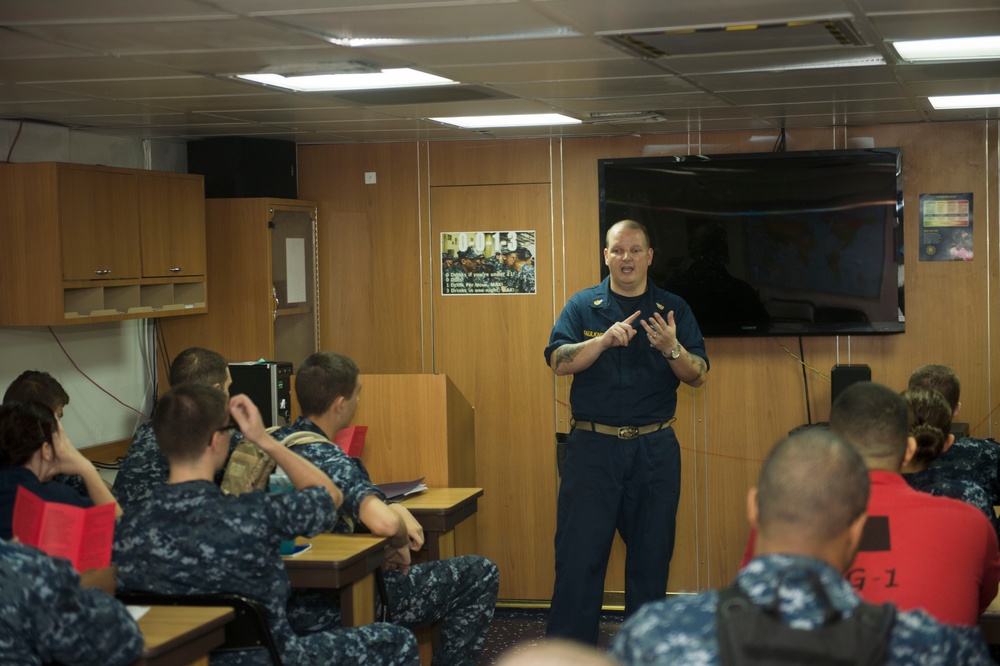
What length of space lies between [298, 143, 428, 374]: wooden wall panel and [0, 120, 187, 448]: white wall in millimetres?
884

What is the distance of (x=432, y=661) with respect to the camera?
15.5 ft

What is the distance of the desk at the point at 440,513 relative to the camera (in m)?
4.70

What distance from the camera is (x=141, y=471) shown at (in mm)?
4156

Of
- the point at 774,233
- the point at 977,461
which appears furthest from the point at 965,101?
the point at 977,461

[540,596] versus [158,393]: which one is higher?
[158,393]

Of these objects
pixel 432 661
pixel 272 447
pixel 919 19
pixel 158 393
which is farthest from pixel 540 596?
pixel 919 19

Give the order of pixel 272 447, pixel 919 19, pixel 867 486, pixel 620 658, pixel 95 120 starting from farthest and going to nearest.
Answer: pixel 95 120
pixel 272 447
pixel 919 19
pixel 867 486
pixel 620 658

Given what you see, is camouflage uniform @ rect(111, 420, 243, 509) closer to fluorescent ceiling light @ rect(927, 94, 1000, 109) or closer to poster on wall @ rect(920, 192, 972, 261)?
fluorescent ceiling light @ rect(927, 94, 1000, 109)

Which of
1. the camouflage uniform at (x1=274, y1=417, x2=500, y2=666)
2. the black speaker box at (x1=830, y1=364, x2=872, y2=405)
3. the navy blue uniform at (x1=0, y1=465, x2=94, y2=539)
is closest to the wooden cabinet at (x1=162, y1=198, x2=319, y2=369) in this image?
the camouflage uniform at (x1=274, y1=417, x2=500, y2=666)

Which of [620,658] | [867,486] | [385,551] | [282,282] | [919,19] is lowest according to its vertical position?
[385,551]

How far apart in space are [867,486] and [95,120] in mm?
4488

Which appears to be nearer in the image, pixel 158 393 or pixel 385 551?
pixel 385 551

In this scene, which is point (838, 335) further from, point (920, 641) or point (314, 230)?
point (920, 641)

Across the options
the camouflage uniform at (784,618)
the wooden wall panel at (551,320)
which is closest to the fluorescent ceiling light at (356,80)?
the wooden wall panel at (551,320)
